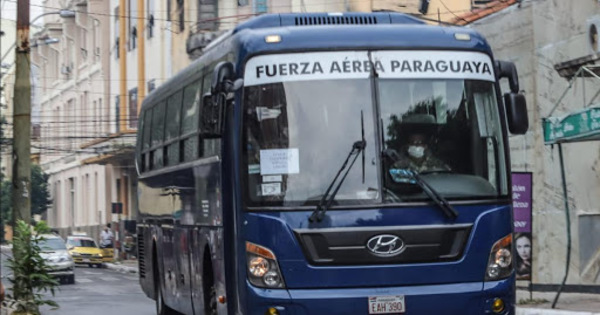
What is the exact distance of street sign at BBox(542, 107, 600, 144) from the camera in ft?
57.3

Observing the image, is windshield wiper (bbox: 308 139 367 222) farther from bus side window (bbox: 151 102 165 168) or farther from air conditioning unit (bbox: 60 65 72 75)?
air conditioning unit (bbox: 60 65 72 75)

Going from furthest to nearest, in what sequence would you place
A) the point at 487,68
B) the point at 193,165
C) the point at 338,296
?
the point at 193,165 < the point at 487,68 < the point at 338,296

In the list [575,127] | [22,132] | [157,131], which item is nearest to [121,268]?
[22,132]

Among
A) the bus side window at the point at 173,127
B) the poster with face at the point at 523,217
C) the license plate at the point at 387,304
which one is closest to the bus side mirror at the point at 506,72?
the license plate at the point at 387,304

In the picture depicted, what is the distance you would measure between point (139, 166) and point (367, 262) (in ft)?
30.9

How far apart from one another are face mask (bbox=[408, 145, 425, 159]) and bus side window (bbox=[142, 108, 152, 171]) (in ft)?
25.8

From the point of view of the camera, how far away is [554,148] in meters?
23.7

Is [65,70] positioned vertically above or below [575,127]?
above

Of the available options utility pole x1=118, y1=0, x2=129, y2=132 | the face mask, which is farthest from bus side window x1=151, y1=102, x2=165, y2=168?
utility pole x1=118, y1=0, x2=129, y2=132

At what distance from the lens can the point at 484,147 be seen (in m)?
11.5

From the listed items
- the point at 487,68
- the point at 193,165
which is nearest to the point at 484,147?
the point at 487,68

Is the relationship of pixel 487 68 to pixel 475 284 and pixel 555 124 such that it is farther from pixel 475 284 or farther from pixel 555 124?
pixel 555 124

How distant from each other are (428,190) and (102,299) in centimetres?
1655

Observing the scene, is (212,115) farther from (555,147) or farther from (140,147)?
(555,147)
